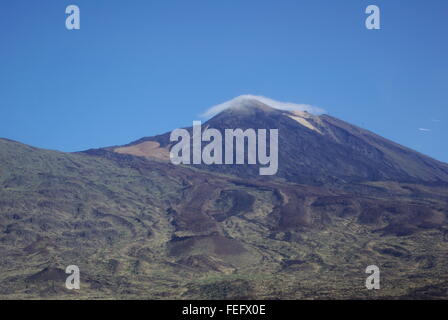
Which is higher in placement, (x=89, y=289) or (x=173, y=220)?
(x=173, y=220)

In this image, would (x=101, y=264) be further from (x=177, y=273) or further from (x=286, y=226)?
(x=286, y=226)

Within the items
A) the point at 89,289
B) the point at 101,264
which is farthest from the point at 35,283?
the point at 101,264

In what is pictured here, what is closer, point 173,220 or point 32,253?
point 32,253

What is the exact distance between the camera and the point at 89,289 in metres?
130

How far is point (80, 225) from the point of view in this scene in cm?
18450

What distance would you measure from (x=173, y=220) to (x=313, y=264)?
60369 millimetres
